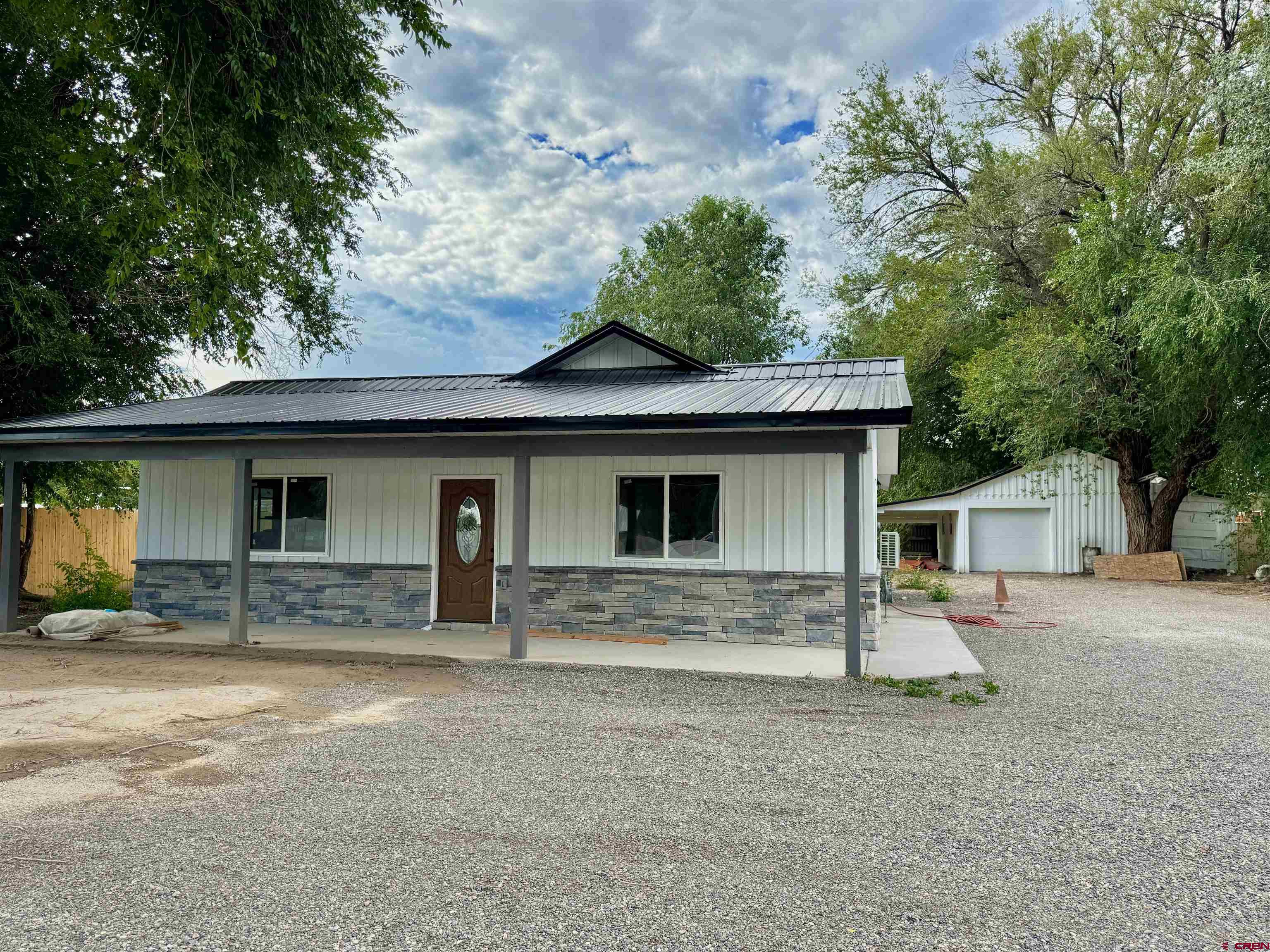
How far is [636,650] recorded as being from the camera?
900 cm

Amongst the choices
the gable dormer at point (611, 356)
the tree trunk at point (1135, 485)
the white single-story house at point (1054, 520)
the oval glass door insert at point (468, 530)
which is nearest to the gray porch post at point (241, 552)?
the oval glass door insert at point (468, 530)

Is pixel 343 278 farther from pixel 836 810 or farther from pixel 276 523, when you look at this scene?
pixel 836 810

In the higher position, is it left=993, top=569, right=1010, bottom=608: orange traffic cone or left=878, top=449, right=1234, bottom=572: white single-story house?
left=878, top=449, right=1234, bottom=572: white single-story house

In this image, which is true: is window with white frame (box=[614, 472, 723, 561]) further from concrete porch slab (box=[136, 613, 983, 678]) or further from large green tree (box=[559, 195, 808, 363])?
large green tree (box=[559, 195, 808, 363])

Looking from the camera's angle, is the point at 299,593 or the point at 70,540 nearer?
the point at 299,593

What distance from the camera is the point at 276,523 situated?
1098 centimetres

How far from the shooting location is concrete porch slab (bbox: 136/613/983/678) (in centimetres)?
811

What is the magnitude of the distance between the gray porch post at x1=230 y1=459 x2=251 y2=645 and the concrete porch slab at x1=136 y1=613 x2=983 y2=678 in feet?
0.84

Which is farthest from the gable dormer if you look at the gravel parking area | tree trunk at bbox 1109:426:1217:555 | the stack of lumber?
tree trunk at bbox 1109:426:1217:555

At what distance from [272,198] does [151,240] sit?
7.50 feet

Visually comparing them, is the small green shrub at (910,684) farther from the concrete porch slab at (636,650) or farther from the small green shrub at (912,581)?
the small green shrub at (912,581)

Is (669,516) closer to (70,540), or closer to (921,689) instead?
(921,689)

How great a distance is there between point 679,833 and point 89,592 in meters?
12.5

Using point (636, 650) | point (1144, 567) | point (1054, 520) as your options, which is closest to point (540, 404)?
point (636, 650)
